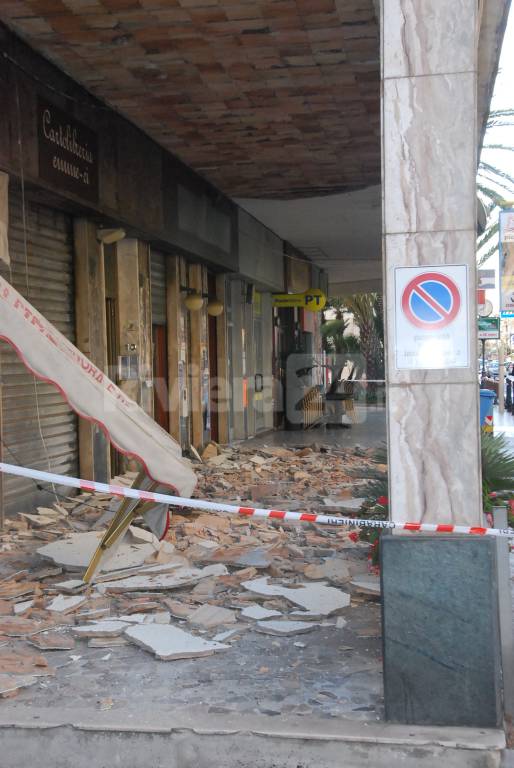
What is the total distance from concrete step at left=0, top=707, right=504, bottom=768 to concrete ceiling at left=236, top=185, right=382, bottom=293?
43.0ft

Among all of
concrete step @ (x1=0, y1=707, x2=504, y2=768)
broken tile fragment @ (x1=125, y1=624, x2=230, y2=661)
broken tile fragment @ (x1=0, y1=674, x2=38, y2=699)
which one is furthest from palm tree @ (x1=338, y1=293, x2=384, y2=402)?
concrete step @ (x1=0, y1=707, x2=504, y2=768)

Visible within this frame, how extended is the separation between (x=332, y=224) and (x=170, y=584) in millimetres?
14101

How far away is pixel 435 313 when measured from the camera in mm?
Answer: 4172

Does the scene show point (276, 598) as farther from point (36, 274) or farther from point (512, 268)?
point (512, 268)

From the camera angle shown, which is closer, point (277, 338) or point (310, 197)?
point (310, 197)

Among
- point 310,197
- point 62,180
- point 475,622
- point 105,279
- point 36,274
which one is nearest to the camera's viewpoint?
point 475,622

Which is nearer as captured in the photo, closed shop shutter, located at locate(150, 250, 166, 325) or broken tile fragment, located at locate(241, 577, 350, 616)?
broken tile fragment, located at locate(241, 577, 350, 616)

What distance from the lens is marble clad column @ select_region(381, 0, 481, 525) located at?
4109 millimetres

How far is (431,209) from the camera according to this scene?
4152mm

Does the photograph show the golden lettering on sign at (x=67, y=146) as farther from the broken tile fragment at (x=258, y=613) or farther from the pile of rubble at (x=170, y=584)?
the broken tile fragment at (x=258, y=613)

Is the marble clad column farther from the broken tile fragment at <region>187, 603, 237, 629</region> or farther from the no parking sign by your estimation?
the broken tile fragment at <region>187, 603, 237, 629</region>

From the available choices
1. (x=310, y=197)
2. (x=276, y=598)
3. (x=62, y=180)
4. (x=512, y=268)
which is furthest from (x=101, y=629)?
(x=512, y=268)

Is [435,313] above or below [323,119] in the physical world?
below

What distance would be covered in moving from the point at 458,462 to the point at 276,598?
97.2 inches
